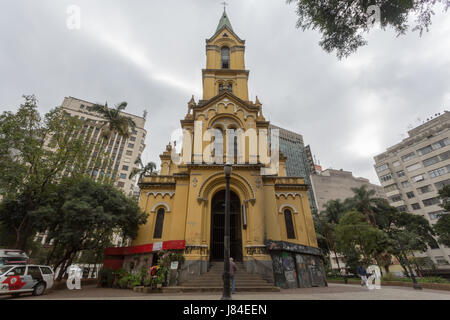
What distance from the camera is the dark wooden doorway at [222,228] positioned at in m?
16.4

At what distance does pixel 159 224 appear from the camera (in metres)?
18.9

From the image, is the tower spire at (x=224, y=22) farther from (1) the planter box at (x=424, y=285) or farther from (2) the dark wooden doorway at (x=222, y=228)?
(1) the planter box at (x=424, y=285)

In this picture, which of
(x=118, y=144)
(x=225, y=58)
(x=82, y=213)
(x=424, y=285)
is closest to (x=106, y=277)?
(x=82, y=213)

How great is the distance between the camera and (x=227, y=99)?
21281 millimetres

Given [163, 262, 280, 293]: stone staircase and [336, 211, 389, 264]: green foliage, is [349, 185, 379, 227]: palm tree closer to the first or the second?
[336, 211, 389, 264]: green foliage

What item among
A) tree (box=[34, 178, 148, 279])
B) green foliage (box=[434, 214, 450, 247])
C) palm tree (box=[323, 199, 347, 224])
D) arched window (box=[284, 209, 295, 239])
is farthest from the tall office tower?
tree (box=[34, 178, 148, 279])

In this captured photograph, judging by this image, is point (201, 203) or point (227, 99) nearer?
point (201, 203)

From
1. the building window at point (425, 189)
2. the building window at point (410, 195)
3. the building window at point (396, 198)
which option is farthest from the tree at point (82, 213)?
the building window at point (396, 198)

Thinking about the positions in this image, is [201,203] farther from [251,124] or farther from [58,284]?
[58,284]

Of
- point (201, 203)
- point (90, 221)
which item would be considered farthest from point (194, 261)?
point (90, 221)

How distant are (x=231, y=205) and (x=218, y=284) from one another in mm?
6627
